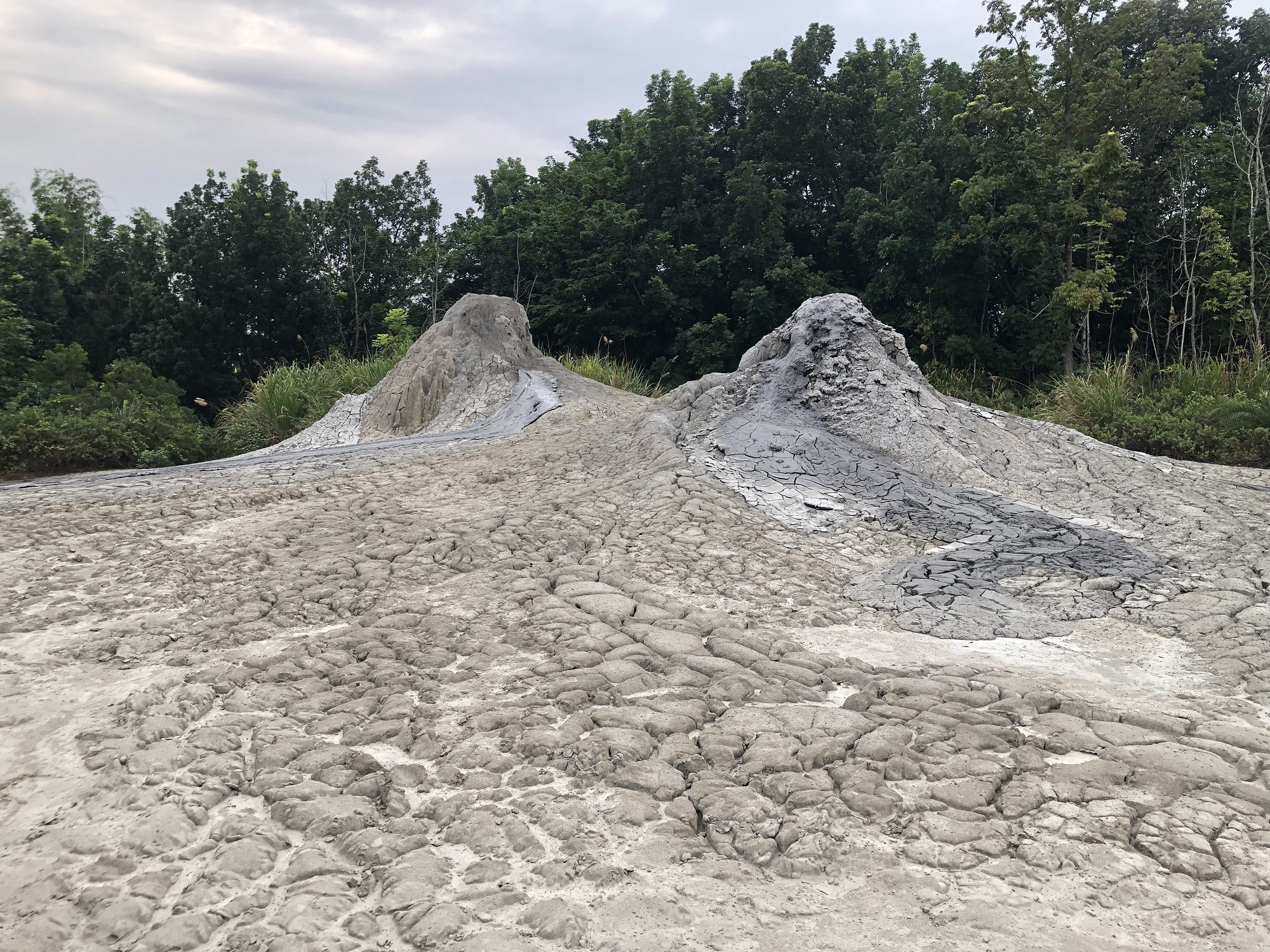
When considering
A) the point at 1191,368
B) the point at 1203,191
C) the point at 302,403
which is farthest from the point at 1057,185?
the point at 302,403

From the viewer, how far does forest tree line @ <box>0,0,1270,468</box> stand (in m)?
13.4

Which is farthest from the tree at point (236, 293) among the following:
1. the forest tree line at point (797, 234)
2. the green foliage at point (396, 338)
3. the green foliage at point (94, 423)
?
the green foliage at point (396, 338)

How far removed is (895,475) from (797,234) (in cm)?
1258

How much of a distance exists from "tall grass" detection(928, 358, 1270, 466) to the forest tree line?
3.03ft

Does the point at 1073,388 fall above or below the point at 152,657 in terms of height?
above

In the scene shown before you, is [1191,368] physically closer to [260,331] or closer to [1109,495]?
[1109,495]

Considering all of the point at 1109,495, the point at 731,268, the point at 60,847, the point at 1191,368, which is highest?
the point at 731,268

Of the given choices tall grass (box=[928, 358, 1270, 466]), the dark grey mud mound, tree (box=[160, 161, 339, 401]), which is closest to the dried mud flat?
the dark grey mud mound

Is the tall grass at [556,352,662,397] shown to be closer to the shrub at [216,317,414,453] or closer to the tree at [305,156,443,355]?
the shrub at [216,317,414,453]

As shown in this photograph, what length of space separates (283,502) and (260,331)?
1476cm

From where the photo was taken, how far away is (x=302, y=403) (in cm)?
1203

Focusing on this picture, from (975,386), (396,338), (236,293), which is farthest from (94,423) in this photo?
(975,386)

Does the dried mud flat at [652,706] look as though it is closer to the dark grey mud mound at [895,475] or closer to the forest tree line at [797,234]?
the dark grey mud mound at [895,475]

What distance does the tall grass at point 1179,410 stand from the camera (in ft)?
26.3
